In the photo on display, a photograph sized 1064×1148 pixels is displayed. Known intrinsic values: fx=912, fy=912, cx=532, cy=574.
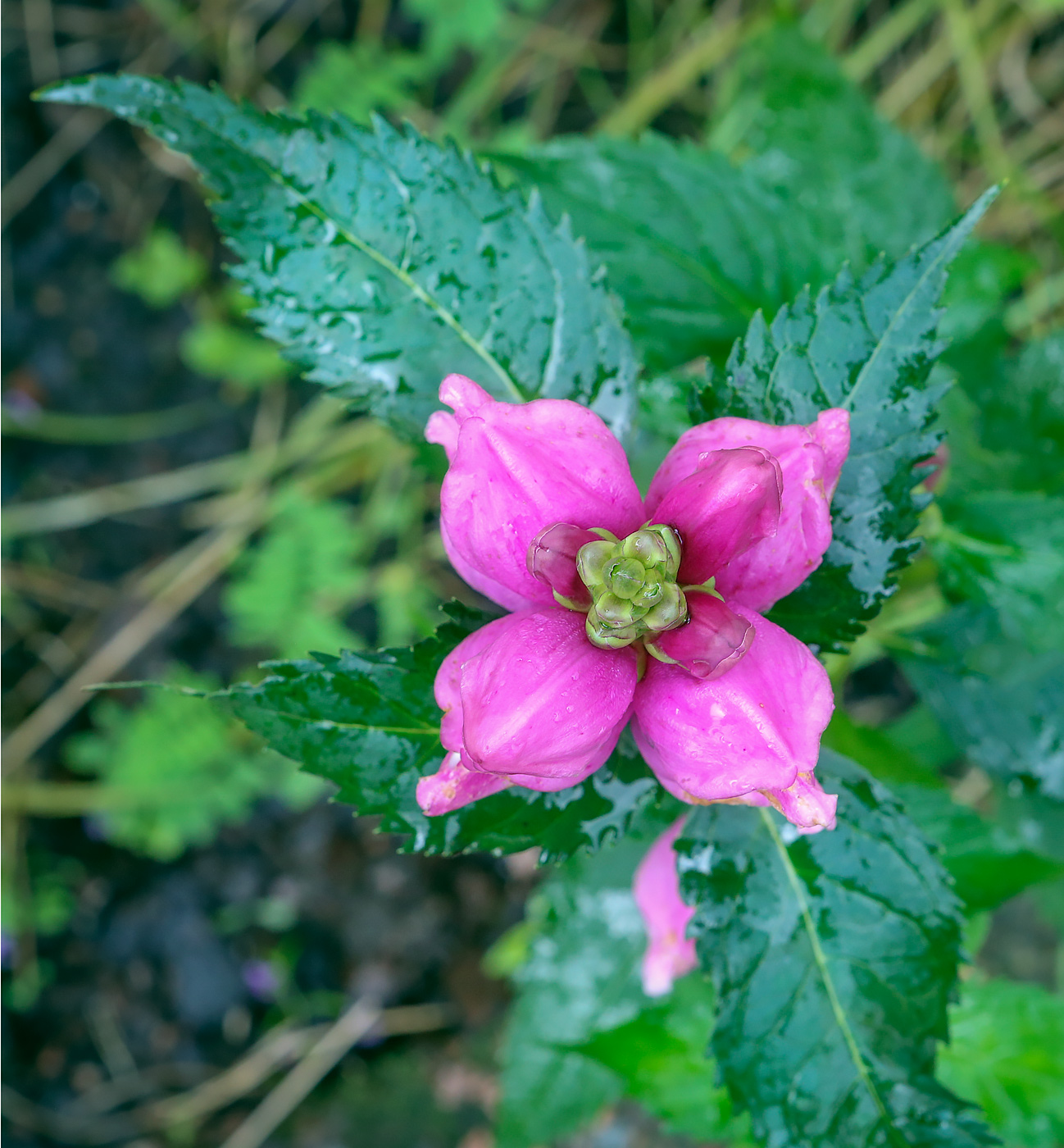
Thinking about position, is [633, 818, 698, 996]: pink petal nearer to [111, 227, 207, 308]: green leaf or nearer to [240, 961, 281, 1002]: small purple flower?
[240, 961, 281, 1002]: small purple flower

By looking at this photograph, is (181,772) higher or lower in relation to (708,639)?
lower

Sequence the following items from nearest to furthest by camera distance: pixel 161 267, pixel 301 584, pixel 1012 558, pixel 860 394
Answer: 1. pixel 860 394
2. pixel 1012 558
3. pixel 301 584
4. pixel 161 267

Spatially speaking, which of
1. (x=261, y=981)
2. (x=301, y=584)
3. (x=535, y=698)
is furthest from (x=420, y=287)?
(x=261, y=981)

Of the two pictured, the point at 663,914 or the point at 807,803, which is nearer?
the point at 807,803

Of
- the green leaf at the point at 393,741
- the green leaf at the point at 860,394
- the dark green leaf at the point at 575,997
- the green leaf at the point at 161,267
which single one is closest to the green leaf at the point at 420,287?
the green leaf at the point at 860,394

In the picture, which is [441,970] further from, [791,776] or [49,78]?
[49,78]

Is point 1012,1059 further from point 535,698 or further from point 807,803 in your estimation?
point 535,698

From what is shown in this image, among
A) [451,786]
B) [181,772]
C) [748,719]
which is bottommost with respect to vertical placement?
[181,772]

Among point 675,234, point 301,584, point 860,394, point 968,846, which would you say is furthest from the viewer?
point 301,584
